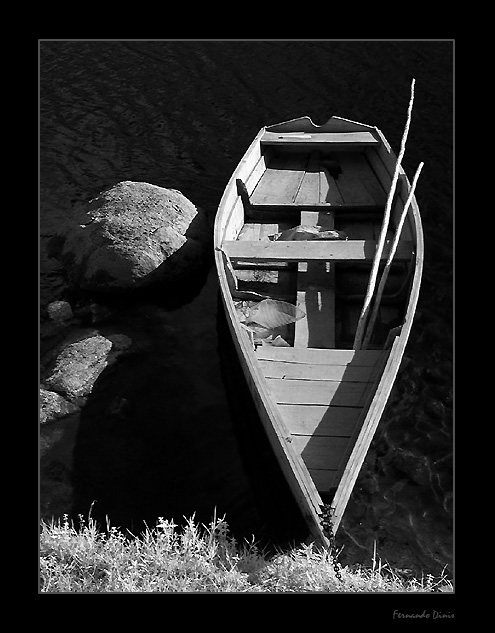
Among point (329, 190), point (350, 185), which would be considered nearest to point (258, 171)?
point (329, 190)

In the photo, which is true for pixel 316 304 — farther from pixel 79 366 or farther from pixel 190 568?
pixel 190 568

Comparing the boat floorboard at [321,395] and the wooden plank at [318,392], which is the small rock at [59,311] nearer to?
the boat floorboard at [321,395]

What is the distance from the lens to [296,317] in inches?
314

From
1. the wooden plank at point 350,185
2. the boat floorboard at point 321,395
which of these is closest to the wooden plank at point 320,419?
the boat floorboard at point 321,395

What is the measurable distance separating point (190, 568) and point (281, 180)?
296 inches

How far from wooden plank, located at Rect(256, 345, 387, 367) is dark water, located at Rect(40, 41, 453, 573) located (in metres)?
0.90

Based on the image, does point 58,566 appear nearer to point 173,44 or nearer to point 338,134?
point 338,134

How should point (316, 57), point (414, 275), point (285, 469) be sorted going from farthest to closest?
point (316, 57) < point (414, 275) < point (285, 469)

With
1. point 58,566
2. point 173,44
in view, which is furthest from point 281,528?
point 173,44

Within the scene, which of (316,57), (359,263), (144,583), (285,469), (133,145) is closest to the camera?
(144,583)

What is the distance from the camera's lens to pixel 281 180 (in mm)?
11461

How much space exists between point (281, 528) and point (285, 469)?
77 cm

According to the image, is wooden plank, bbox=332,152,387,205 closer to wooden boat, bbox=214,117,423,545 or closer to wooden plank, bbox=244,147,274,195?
wooden boat, bbox=214,117,423,545

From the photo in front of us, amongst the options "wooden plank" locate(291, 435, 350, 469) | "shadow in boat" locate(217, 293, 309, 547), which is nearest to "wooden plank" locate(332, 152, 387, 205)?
"shadow in boat" locate(217, 293, 309, 547)
